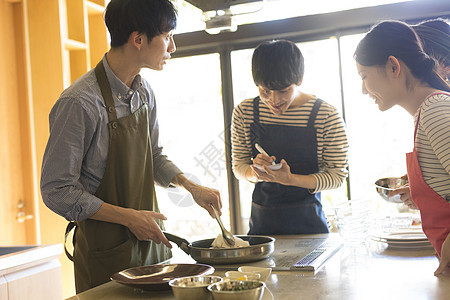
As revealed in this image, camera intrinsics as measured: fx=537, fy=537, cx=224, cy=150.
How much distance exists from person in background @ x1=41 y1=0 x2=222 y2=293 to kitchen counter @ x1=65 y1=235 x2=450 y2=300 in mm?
230

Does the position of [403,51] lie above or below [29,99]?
below

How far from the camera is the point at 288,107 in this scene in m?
2.53

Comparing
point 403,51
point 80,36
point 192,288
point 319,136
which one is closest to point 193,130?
point 80,36

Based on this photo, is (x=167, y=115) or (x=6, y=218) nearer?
(x=6, y=218)

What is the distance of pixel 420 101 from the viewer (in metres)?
1.63

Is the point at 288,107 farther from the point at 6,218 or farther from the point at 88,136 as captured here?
the point at 6,218

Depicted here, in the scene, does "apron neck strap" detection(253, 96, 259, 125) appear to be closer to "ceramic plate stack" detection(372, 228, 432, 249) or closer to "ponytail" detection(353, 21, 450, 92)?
"ceramic plate stack" detection(372, 228, 432, 249)

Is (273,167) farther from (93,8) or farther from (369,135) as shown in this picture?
(93,8)

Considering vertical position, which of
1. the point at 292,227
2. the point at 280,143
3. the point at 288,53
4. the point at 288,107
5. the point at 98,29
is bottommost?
the point at 292,227

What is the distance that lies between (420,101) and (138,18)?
95 centimetres

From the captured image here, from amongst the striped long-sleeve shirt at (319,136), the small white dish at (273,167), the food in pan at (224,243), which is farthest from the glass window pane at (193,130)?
the food in pan at (224,243)

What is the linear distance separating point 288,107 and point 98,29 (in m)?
2.39

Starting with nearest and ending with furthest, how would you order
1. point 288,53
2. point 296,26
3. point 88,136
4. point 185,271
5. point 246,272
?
point 246,272 < point 185,271 < point 88,136 < point 288,53 < point 296,26

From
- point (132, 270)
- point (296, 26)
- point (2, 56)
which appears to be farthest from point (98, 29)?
point (132, 270)
